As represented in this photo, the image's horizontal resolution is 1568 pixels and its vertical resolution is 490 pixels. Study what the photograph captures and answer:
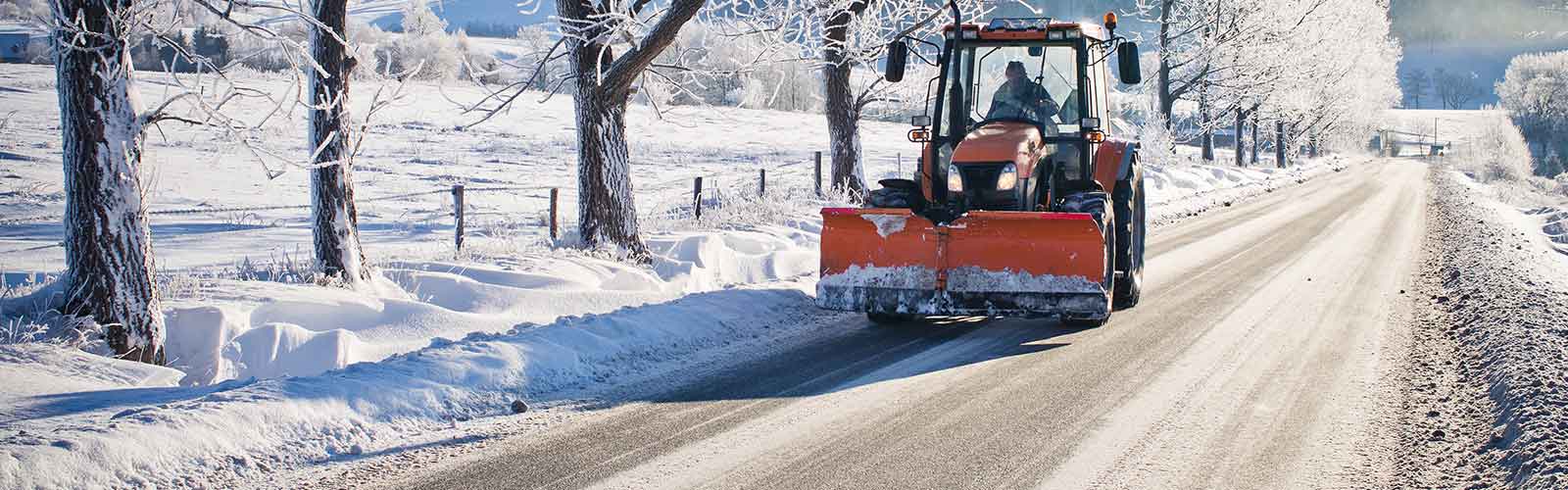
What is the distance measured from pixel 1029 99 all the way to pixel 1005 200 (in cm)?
122

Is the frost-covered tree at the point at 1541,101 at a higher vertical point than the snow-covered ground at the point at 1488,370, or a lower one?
higher

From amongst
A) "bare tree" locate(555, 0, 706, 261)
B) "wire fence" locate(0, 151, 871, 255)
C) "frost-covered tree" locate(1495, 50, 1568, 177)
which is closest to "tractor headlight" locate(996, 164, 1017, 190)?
"bare tree" locate(555, 0, 706, 261)

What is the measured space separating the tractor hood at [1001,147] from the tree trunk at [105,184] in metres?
5.47

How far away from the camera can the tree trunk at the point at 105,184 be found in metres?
6.39

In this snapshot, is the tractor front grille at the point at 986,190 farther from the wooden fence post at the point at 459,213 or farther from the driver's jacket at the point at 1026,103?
the wooden fence post at the point at 459,213

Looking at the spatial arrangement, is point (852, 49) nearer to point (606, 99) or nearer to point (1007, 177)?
point (606, 99)

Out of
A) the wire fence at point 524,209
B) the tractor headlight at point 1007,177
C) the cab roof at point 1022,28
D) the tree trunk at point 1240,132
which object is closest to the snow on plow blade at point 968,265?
the tractor headlight at point 1007,177

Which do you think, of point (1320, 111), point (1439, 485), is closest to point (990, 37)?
point (1439, 485)

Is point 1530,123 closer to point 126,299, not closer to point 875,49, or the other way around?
point 875,49

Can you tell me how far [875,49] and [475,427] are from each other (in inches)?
417

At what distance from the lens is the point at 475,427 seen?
5250mm

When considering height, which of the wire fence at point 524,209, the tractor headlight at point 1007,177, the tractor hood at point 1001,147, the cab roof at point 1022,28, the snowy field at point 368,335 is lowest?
the snowy field at point 368,335

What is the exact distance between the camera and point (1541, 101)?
81.1 meters

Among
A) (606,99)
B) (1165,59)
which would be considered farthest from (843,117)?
(1165,59)
